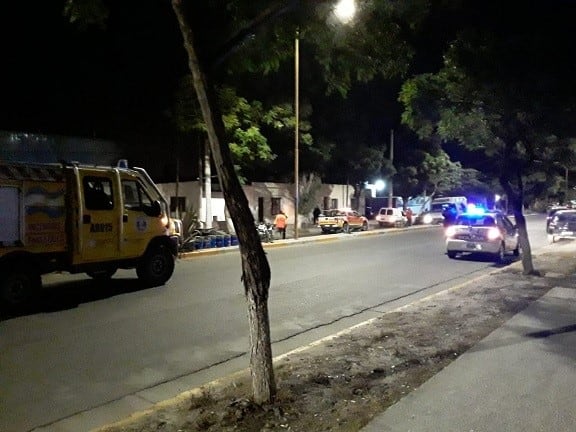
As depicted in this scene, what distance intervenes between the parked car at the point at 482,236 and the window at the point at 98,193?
11.4 meters

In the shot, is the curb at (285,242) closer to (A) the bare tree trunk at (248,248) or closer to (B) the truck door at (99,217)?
(B) the truck door at (99,217)

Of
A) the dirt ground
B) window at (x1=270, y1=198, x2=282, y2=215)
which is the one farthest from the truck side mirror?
window at (x1=270, y1=198, x2=282, y2=215)

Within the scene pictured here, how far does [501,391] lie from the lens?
16.5 feet

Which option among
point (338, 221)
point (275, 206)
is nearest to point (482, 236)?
point (338, 221)

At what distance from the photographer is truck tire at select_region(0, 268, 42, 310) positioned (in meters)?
8.85

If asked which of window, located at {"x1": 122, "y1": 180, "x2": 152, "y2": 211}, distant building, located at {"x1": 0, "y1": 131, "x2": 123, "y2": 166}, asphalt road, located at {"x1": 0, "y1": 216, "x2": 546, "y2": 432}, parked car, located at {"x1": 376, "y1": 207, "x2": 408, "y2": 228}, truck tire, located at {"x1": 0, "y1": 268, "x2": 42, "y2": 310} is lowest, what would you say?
asphalt road, located at {"x1": 0, "y1": 216, "x2": 546, "y2": 432}

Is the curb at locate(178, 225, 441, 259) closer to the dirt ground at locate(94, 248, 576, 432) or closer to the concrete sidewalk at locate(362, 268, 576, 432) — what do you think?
the dirt ground at locate(94, 248, 576, 432)

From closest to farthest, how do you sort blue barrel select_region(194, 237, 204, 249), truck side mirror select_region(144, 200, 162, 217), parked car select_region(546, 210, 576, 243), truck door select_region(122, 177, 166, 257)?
truck door select_region(122, 177, 166, 257) → truck side mirror select_region(144, 200, 162, 217) → blue barrel select_region(194, 237, 204, 249) → parked car select_region(546, 210, 576, 243)

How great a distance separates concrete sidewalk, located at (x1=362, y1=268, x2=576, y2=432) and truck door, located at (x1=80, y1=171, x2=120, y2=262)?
714cm

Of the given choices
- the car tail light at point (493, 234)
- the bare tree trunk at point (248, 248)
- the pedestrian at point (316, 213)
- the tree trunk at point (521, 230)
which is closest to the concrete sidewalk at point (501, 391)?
the bare tree trunk at point (248, 248)

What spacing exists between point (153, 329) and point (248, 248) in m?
4.04

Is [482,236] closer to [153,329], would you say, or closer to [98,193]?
[98,193]

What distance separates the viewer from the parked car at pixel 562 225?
24109 millimetres

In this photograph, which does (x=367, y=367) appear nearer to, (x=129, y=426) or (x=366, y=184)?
(x=129, y=426)
